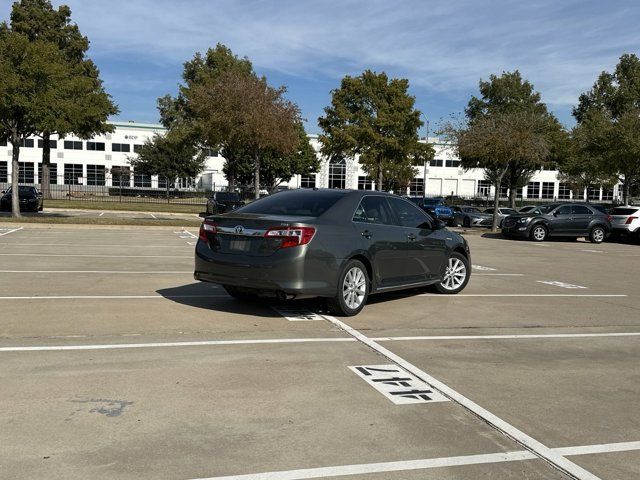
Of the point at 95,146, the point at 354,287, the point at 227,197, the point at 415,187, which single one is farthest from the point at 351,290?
the point at 415,187

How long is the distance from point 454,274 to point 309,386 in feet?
17.8

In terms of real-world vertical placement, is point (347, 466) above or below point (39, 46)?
below

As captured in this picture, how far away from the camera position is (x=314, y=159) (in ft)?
240

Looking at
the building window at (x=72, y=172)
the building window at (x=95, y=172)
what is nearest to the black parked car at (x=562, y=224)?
the building window at (x=95, y=172)

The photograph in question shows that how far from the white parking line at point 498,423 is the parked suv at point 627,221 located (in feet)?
71.7

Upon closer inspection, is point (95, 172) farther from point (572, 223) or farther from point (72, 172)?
point (572, 223)

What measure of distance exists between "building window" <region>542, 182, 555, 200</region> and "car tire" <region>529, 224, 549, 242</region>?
68541mm

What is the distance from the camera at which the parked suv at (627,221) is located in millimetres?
24359

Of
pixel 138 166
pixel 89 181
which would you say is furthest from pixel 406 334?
pixel 89 181

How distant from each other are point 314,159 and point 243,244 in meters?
66.7

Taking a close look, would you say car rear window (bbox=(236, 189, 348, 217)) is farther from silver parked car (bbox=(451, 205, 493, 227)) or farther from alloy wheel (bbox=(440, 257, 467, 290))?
silver parked car (bbox=(451, 205, 493, 227))

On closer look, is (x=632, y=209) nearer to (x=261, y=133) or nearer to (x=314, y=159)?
(x=261, y=133)

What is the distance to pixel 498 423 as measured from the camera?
13.6ft

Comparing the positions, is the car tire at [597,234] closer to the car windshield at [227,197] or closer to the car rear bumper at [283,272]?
the car windshield at [227,197]
